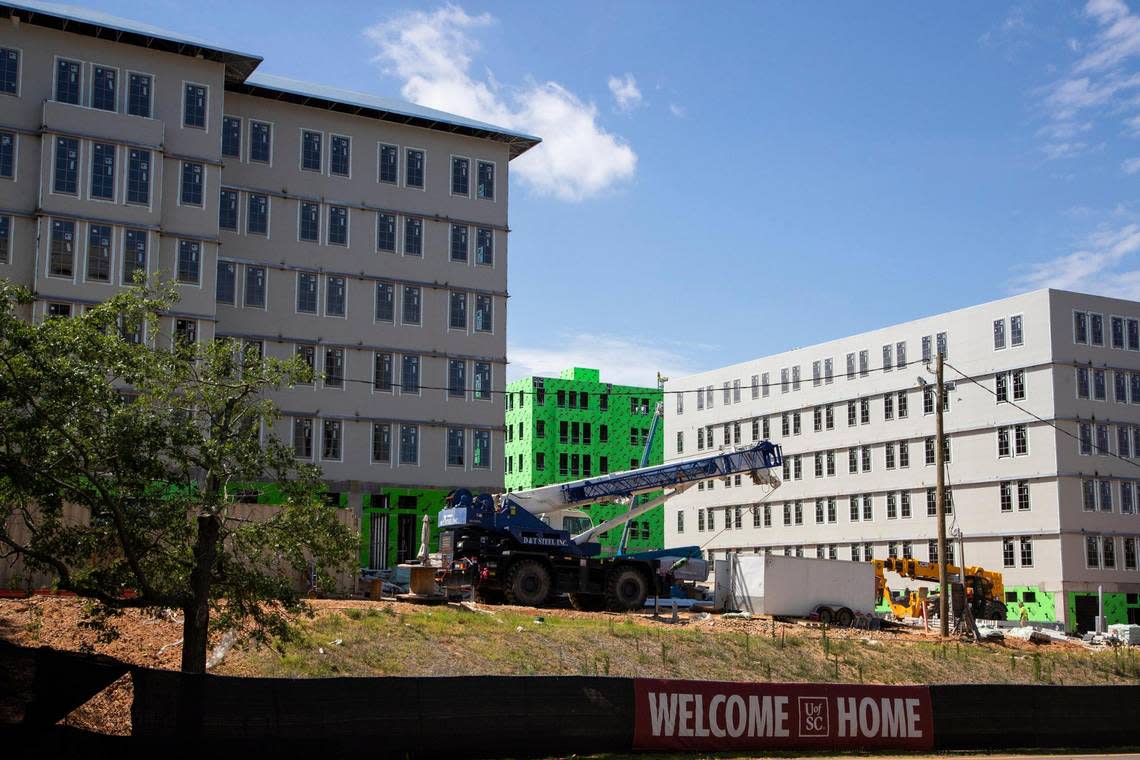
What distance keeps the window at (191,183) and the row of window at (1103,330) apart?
1891 inches

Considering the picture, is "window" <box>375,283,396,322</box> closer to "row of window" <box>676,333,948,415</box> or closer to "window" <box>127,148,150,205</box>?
"window" <box>127,148,150,205</box>

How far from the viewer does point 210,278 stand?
56188mm

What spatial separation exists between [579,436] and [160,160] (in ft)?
201

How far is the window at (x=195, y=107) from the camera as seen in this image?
5647 centimetres

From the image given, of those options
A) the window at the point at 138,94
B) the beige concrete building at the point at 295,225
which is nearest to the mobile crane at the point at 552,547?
the beige concrete building at the point at 295,225

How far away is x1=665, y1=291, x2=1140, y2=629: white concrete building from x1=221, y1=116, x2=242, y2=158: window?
32.0m

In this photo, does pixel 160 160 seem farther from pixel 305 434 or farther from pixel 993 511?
pixel 993 511

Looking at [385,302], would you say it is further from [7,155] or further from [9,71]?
[9,71]

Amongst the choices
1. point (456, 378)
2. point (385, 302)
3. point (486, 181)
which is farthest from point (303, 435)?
point (486, 181)

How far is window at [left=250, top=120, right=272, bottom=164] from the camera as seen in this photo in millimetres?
61094

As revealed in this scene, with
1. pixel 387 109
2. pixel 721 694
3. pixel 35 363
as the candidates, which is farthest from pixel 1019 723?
pixel 387 109

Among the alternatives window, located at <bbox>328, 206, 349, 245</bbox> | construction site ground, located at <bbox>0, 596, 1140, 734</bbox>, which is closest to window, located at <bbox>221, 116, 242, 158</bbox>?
window, located at <bbox>328, 206, 349, 245</bbox>

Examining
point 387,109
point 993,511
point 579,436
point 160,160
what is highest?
point 387,109

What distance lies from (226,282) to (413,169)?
A: 11329mm
